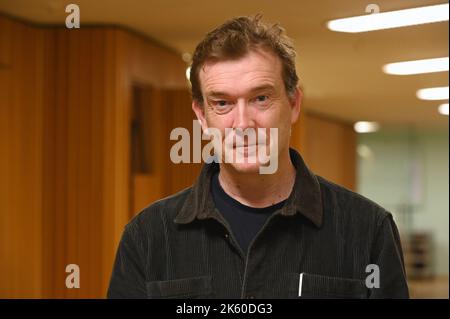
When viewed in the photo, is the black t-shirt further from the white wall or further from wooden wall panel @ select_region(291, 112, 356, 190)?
the white wall

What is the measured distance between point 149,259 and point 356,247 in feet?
0.89

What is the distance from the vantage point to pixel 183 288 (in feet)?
3.20

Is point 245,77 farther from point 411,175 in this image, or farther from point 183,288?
point 411,175

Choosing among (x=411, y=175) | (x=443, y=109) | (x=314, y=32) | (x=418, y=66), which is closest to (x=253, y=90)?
(x=314, y=32)

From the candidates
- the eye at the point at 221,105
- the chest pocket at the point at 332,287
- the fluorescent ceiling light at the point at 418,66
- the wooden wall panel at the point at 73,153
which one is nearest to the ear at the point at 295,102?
the eye at the point at 221,105

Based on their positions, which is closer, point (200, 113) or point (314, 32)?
point (200, 113)

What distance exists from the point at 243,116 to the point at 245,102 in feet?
0.07

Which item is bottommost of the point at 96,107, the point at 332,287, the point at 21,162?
the point at 332,287

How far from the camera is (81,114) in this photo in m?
3.21

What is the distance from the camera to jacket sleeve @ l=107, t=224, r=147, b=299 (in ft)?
3.23

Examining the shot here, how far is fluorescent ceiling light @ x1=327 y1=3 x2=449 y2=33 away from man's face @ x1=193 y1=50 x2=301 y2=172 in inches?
84.4

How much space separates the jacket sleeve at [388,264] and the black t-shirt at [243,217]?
136mm

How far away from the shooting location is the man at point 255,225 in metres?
0.94
